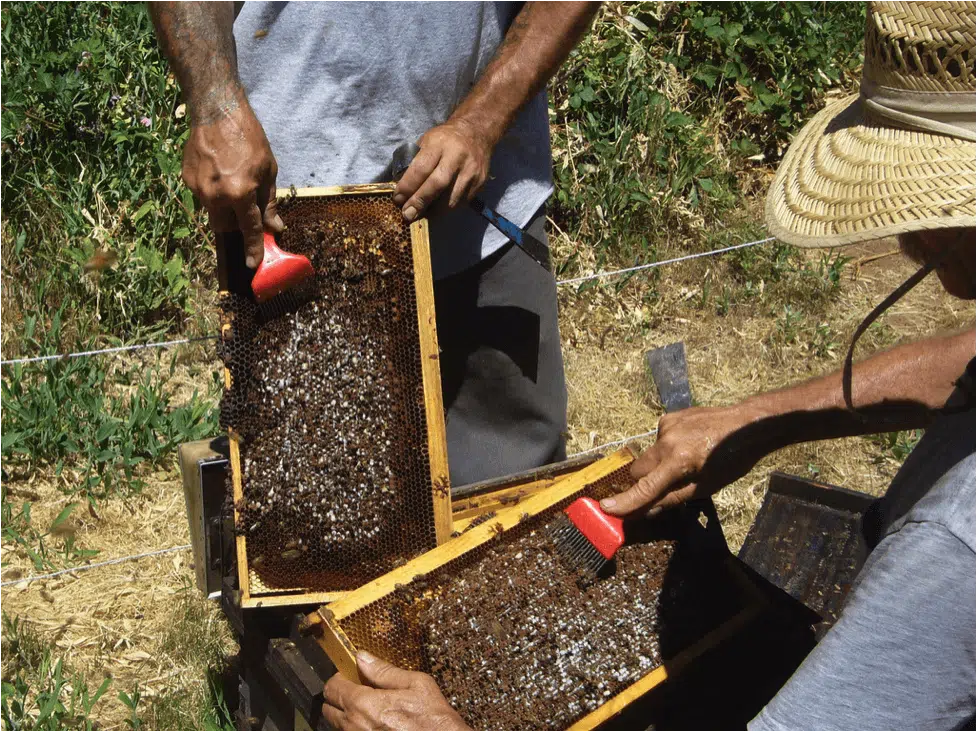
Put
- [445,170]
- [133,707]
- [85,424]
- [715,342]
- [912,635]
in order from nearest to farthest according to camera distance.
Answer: [912,635]
[445,170]
[133,707]
[85,424]
[715,342]

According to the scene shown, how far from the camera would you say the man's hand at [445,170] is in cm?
250

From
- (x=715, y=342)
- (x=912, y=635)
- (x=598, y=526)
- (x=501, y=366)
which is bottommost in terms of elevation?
(x=715, y=342)

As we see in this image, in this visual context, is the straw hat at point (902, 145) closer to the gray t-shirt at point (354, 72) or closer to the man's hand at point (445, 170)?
the man's hand at point (445, 170)

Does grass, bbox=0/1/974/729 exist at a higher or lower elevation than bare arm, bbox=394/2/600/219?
lower

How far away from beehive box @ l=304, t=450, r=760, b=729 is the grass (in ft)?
4.29

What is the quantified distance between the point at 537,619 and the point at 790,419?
81 centimetres

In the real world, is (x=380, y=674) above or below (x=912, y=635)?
below

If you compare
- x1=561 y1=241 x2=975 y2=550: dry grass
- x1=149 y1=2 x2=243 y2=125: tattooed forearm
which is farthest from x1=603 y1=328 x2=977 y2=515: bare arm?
x1=561 y1=241 x2=975 y2=550: dry grass

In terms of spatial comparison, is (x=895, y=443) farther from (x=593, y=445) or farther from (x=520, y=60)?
(x=520, y=60)

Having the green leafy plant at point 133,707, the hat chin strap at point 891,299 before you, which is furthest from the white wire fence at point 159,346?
the hat chin strap at point 891,299

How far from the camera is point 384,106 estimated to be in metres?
2.72

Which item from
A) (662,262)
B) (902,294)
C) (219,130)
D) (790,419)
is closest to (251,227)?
(219,130)

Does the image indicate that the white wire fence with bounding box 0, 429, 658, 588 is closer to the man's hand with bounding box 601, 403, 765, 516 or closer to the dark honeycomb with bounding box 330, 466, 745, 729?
the dark honeycomb with bounding box 330, 466, 745, 729

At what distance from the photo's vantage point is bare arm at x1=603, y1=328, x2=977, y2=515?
216 cm
